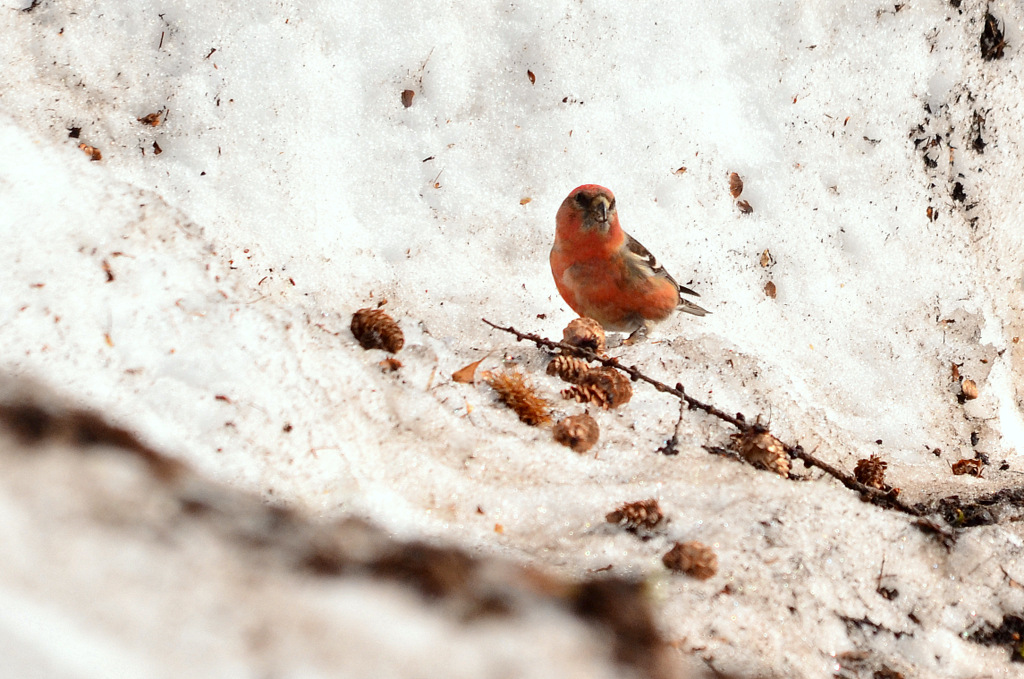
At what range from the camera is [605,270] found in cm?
279

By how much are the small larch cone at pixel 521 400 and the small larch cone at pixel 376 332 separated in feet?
1.12

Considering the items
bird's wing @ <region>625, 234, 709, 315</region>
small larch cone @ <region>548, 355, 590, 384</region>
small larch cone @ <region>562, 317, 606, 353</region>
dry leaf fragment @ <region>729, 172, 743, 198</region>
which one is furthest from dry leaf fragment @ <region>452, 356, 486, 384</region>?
dry leaf fragment @ <region>729, 172, 743, 198</region>

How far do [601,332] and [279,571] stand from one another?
4.82 feet

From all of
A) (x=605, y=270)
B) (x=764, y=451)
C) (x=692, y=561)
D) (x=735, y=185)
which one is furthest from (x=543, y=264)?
(x=692, y=561)

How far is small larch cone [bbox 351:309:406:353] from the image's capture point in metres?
2.19

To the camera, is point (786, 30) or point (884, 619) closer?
point (884, 619)

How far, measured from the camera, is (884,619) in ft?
6.50

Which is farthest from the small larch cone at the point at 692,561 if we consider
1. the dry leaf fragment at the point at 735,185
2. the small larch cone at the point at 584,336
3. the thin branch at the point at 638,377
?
the dry leaf fragment at the point at 735,185

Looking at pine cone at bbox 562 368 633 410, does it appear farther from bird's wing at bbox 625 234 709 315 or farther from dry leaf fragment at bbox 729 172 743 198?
dry leaf fragment at bbox 729 172 743 198

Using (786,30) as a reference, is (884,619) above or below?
below

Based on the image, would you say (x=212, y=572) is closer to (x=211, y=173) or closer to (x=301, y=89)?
(x=211, y=173)

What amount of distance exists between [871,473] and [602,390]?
1010mm

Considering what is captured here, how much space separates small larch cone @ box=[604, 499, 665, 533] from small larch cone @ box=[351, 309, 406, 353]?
0.86 m

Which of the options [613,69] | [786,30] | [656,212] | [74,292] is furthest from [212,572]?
[786,30]
